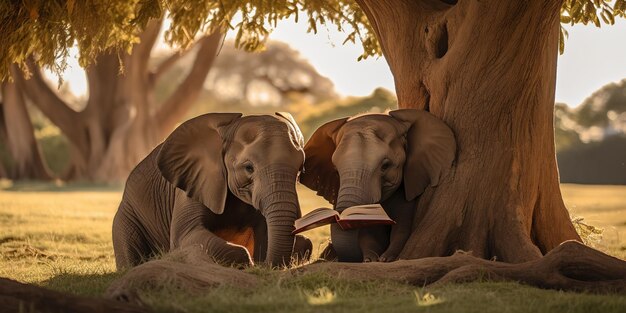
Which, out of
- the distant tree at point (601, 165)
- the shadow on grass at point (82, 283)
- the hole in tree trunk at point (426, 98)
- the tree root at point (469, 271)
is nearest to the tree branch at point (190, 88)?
the distant tree at point (601, 165)

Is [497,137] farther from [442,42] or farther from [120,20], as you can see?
[120,20]

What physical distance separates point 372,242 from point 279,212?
38.4 inches

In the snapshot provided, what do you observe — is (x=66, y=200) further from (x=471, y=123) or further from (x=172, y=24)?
(x=471, y=123)

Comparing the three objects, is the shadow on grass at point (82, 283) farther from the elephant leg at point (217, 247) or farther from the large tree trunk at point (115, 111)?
the large tree trunk at point (115, 111)

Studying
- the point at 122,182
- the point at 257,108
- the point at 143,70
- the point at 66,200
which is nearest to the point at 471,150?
the point at 66,200

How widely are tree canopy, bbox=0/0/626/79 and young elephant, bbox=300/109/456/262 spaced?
2916 millimetres

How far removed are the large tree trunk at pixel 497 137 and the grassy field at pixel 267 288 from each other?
6.14 ft

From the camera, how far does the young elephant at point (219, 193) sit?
31.0 feet

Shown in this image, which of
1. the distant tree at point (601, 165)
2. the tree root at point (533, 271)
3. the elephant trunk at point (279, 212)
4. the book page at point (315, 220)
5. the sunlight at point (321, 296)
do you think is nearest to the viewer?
the sunlight at point (321, 296)

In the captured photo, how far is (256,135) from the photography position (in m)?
9.83

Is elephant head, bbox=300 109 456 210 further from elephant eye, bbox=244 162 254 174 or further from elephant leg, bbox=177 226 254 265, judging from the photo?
elephant leg, bbox=177 226 254 265

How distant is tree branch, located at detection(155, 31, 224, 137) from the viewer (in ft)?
125

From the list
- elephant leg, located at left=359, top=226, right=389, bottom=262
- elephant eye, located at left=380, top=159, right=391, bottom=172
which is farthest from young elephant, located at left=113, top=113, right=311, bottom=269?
elephant eye, located at left=380, top=159, right=391, bottom=172

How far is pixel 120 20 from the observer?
1330cm
